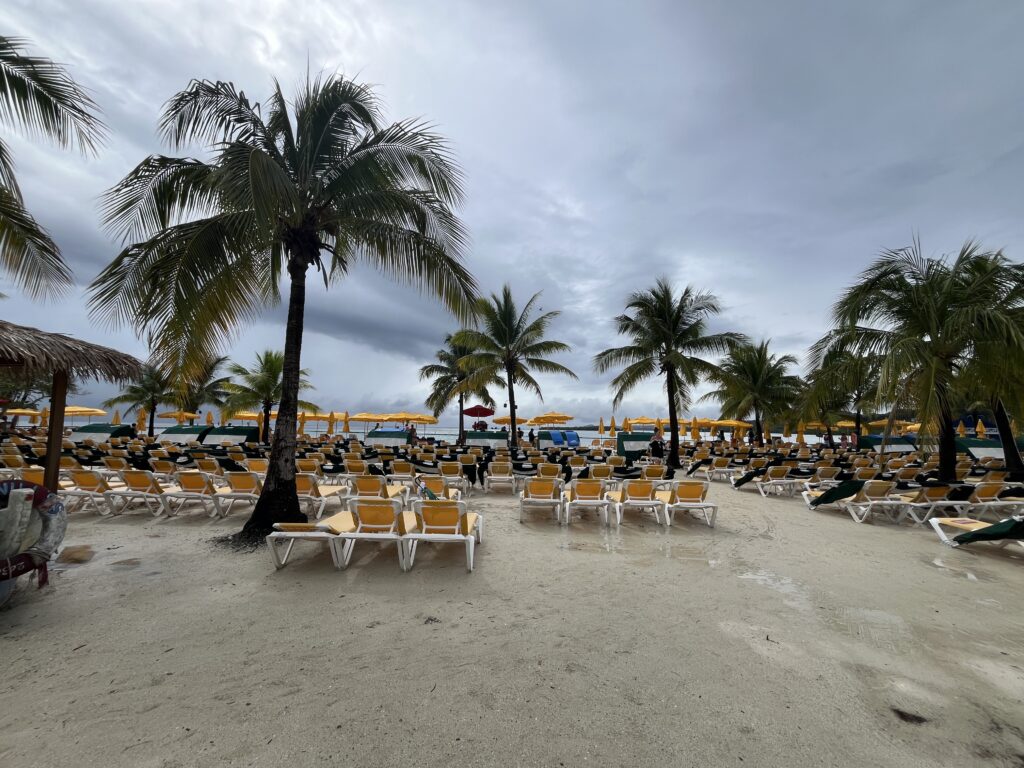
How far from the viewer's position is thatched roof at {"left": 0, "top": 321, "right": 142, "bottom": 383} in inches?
191

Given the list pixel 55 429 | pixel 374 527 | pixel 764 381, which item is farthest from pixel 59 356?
pixel 764 381

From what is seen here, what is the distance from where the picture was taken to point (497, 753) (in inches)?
82.3

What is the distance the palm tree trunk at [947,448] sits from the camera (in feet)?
30.0

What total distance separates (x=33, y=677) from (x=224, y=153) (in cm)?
518

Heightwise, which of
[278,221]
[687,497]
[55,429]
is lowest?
[687,497]

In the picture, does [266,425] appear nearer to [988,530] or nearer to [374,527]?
[374,527]

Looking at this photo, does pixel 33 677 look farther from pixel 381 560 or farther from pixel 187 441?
pixel 187 441

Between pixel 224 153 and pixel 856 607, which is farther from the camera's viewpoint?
pixel 224 153

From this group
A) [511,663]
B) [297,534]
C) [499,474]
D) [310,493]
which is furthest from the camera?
[499,474]

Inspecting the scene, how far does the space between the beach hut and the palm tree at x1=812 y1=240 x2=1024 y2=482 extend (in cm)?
1263

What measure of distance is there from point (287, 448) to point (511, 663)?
4.59 m

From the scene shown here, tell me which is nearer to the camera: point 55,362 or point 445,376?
point 55,362

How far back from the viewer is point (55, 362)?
5.16m

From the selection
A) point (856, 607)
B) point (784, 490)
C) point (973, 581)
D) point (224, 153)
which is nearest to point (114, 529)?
point (224, 153)
